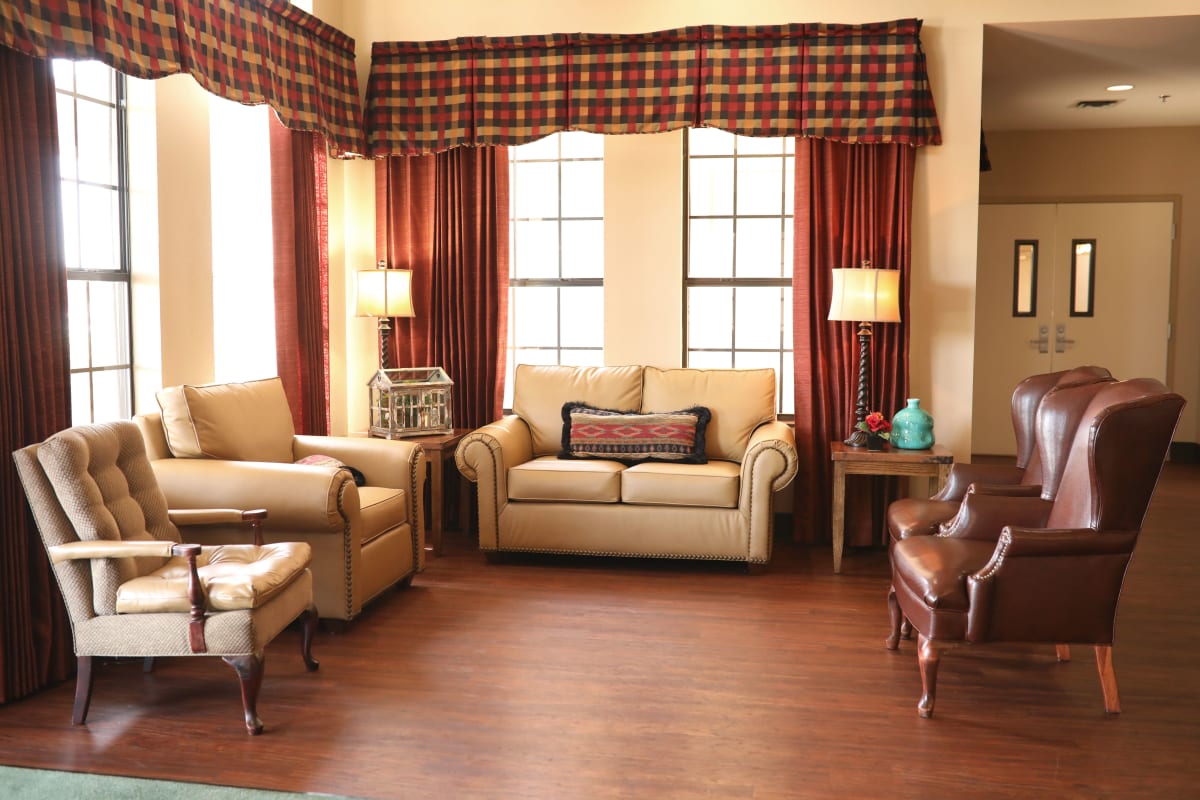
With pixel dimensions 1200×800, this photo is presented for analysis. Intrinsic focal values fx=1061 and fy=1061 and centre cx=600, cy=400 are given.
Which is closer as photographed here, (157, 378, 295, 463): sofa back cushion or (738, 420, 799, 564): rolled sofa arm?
(157, 378, 295, 463): sofa back cushion

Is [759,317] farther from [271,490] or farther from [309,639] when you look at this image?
[309,639]

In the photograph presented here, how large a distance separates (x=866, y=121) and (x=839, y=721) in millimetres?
3252

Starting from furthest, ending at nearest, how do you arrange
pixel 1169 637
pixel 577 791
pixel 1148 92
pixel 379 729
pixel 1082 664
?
1. pixel 1148 92
2. pixel 1169 637
3. pixel 1082 664
4. pixel 379 729
5. pixel 577 791

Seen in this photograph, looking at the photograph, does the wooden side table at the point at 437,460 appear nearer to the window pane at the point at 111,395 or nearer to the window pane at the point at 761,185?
the window pane at the point at 111,395

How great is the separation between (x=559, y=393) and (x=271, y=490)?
6.65ft

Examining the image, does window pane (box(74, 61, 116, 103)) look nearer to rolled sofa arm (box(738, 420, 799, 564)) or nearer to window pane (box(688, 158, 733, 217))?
window pane (box(688, 158, 733, 217))

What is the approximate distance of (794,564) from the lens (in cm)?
525

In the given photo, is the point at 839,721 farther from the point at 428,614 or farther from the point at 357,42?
the point at 357,42

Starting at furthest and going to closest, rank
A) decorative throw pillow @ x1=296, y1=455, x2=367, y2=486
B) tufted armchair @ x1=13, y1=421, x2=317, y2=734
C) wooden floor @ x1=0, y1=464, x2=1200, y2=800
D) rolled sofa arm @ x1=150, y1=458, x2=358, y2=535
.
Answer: decorative throw pillow @ x1=296, y1=455, x2=367, y2=486, rolled sofa arm @ x1=150, y1=458, x2=358, y2=535, tufted armchair @ x1=13, y1=421, x2=317, y2=734, wooden floor @ x1=0, y1=464, x2=1200, y2=800

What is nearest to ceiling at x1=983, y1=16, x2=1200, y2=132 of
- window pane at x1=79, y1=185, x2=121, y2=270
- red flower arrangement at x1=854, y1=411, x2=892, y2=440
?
Answer: red flower arrangement at x1=854, y1=411, x2=892, y2=440

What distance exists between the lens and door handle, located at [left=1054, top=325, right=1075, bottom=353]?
8680mm

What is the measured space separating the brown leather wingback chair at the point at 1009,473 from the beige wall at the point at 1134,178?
15.9 ft

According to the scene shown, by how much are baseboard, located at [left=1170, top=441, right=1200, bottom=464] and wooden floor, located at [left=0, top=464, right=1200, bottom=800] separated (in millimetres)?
4757

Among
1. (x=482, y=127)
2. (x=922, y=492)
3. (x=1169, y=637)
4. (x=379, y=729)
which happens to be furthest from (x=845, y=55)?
(x=379, y=729)
